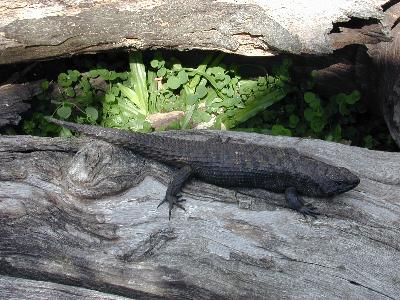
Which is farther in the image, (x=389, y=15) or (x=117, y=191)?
(x=389, y=15)

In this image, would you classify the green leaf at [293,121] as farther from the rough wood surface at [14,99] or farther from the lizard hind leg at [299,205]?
the rough wood surface at [14,99]

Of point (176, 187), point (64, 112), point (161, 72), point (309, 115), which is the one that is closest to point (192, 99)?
point (161, 72)

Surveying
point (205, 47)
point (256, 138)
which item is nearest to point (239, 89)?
point (205, 47)

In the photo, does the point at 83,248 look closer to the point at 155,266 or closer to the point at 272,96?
the point at 155,266

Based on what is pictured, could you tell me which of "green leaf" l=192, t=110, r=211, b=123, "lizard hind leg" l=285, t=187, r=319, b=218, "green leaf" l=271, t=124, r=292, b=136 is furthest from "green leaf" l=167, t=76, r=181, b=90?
"lizard hind leg" l=285, t=187, r=319, b=218

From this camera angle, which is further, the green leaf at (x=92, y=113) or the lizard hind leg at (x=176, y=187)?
the green leaf at (x=92, y=113)

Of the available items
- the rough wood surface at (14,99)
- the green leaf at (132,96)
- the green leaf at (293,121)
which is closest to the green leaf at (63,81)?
the rough wood surface at (14,99)
